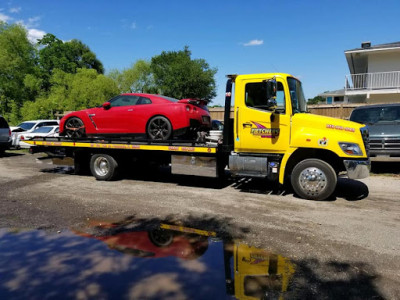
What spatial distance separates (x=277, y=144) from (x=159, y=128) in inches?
118

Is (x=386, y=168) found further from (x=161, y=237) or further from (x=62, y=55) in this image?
(x=62, y=55)

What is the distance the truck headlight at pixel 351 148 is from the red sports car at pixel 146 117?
344 cm

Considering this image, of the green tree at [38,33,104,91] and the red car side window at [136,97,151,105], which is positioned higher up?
the green tree at [38,33,104,91]

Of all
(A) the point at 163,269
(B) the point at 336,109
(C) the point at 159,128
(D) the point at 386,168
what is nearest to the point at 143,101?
(C) the point at 159,128

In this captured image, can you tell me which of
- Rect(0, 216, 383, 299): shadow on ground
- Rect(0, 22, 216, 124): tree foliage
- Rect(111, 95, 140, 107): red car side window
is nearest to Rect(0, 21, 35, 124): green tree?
Rect(0, 22, 216, 124): tree foliage

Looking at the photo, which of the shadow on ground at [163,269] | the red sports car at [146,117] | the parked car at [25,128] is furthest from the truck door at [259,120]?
the parked car at [25,128]

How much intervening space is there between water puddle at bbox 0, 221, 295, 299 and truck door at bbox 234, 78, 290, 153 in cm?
295

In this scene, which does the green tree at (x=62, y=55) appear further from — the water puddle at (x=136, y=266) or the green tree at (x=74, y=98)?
the water puddle at (x=136, y=266)

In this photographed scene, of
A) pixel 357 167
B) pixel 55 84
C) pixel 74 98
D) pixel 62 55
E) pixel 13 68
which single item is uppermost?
pixel 62 55

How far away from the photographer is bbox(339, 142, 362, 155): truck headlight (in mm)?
6406

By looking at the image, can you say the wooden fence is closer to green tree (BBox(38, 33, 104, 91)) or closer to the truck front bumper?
the truck front bumper

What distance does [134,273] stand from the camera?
3.53 m

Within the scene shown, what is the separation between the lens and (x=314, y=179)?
6719 millimetres

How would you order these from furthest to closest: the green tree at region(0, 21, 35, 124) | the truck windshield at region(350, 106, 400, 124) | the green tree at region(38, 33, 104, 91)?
the green tree at region(38, 33, 104, 91), the green tree at region(0, 21, 35, 124), the truck windshield at region(350, 106, 400, 124)
